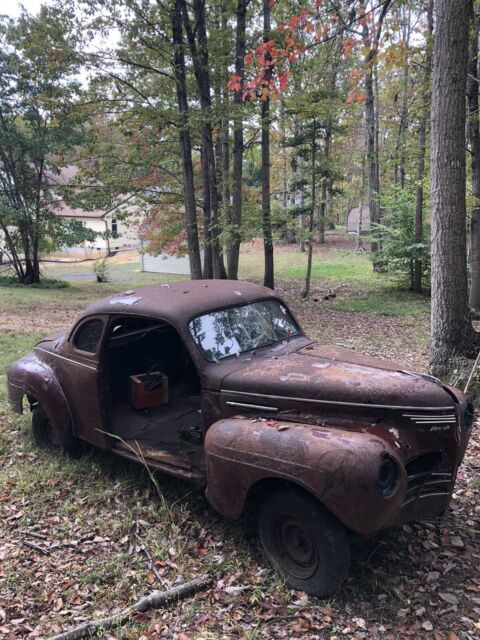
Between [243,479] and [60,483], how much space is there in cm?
238

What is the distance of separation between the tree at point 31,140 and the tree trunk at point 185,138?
309 cm

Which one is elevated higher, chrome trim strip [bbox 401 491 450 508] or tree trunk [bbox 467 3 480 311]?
tree trunk [bbox 467 3 480 311]

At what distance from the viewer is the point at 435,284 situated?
5.64 metres

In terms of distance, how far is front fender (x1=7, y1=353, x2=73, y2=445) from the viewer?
4.85 m

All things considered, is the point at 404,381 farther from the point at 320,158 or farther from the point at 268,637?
the point at 320,158

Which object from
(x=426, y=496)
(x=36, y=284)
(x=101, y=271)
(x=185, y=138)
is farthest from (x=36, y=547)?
(x=101, y=271)

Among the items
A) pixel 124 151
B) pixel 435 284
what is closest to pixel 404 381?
pixel 435 284

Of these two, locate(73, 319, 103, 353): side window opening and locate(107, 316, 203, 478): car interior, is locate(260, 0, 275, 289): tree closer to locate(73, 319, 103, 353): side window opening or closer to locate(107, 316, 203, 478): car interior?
locate(107, 316, 203, 478): car interior

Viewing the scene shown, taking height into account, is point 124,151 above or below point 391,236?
above

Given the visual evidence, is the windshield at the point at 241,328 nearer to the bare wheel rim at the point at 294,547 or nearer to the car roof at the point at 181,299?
the car roof at the point at 181,299

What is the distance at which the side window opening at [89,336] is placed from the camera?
466cm

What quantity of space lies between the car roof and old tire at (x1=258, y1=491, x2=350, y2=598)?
164cm

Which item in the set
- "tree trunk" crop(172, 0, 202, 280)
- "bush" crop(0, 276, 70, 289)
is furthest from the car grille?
"bush" crop(0, 276, 70, 289)

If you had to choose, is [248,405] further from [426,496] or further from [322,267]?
[322,267]
